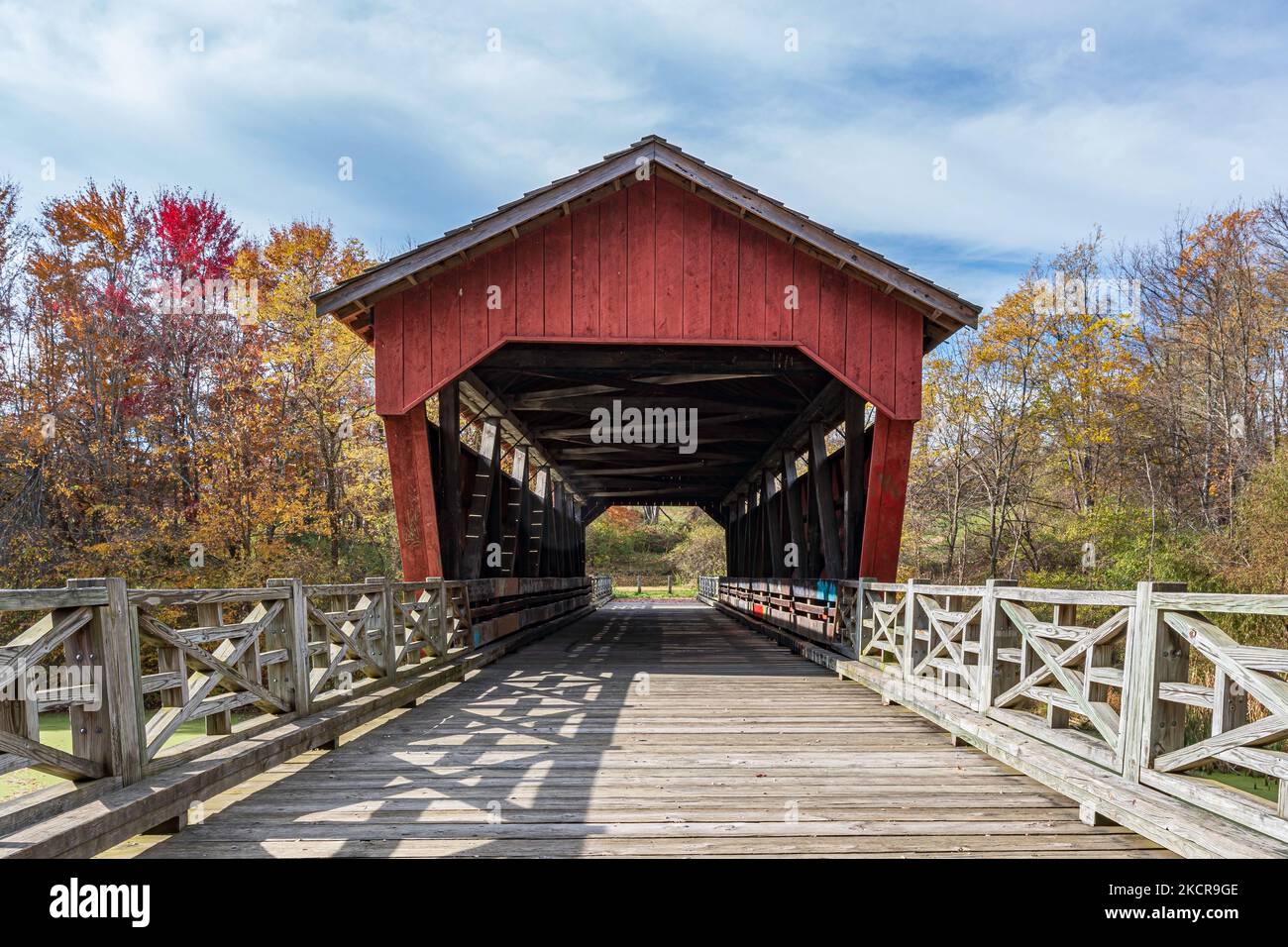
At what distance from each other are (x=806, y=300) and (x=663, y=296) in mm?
1500

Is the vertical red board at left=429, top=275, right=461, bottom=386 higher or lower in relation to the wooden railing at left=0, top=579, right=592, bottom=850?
higher

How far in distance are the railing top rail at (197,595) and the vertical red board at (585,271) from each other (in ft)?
14.4

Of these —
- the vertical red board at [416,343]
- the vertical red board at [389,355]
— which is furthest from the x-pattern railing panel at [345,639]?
the vertical red board at [416,343]

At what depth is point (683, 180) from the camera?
7.93 meters

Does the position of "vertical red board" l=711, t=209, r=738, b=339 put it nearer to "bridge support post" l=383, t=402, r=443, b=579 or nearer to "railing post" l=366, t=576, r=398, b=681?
"bridge support post" l=383, t=402, r=443, b=579

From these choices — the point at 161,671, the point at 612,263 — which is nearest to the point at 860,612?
the point at 612,263

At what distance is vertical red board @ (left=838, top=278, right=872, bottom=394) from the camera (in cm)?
804

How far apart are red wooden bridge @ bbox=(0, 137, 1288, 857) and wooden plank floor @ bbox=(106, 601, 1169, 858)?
0.08ft

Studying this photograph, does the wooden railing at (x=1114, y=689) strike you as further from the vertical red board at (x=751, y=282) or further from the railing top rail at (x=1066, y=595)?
the vertical red board at (x=751, y=282)

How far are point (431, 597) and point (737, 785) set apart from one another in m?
4.38

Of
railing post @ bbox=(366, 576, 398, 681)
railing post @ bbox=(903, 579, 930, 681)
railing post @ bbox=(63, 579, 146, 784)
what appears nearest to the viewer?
railing post @ bbox=(63, 579, 146, 784)

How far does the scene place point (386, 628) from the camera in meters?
6.04

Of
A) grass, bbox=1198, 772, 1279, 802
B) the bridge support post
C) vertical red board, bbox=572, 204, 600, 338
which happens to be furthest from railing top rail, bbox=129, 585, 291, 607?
grass, bbox=1198, 772, 1279, 802
